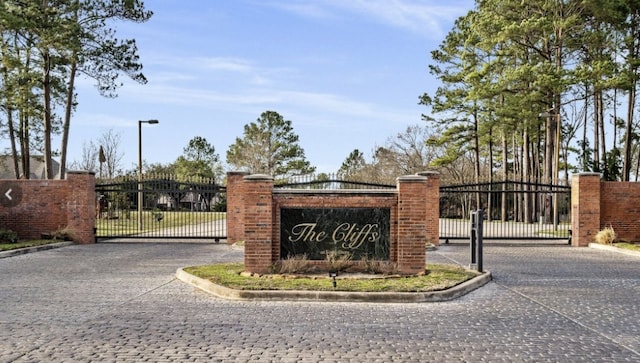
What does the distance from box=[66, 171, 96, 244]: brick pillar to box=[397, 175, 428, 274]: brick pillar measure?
1326 centimetres

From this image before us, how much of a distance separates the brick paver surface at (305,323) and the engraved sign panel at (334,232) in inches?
90.9

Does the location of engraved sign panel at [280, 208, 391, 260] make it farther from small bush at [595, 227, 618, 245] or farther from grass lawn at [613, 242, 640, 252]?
small bush at [595, 227, 618, 245]

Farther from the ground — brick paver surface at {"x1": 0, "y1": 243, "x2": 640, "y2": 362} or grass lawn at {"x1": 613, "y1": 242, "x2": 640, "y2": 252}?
brick paver surface at {"x1": 0, "y1": 243, "x2": 640, "y2": 362}

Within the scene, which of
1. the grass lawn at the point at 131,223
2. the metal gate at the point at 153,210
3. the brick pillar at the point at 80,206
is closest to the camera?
the brick pillar at the point at 80,206

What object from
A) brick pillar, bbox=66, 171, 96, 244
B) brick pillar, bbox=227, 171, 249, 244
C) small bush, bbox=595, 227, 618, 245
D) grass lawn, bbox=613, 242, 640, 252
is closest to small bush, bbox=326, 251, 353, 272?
brick pillar, bbox=227, 171, 249, 244

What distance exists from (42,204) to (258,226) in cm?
1259

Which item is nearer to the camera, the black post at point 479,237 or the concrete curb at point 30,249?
the black post at point 479,237

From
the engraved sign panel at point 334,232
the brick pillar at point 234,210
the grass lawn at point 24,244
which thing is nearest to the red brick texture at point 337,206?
the engraved sign panel at point 334,232

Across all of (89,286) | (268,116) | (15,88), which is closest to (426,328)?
(89,286)

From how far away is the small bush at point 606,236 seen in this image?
20.0 metres

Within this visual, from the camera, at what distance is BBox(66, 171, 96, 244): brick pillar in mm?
20391

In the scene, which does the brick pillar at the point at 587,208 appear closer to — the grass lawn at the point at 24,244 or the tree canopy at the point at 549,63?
the tree canopy at the point at 549,63

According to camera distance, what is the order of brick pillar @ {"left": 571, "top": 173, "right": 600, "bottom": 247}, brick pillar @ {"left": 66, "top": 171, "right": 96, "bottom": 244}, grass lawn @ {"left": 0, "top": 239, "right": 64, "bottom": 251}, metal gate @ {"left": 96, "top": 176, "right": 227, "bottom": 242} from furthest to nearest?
metal gate @ {"left": 96, "top": 176, "right": 227, "bottom": 242} → brick pillar @ {"left": 571, "top": 173, "right": 600, "bottom": 247} → brick pillar @ {"left": 66, "top": 171, "right": 96, "bottom": 244} → grass lawn @ {"left": 0, "top": 239, "right": 64, "bottom": 251}

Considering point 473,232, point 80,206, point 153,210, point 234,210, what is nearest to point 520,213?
point 153,210
